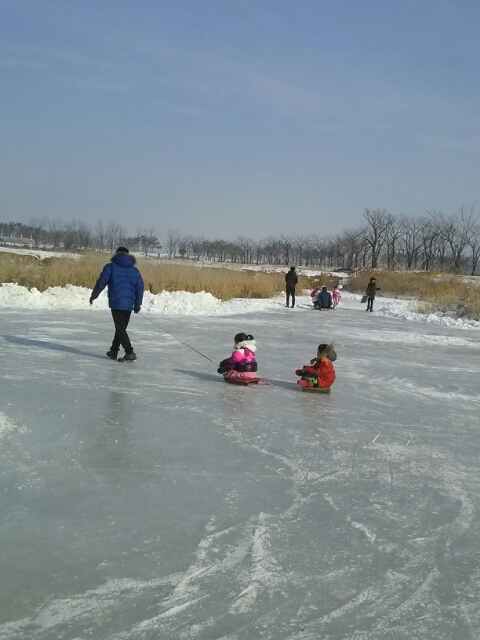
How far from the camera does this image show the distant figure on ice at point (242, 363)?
7.01m

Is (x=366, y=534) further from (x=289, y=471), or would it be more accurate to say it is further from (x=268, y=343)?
(x=268, y=343)

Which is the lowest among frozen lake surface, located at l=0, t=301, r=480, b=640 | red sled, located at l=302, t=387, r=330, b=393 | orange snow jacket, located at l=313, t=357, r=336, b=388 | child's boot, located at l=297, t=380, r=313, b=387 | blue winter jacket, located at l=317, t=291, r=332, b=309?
frozen lake surface, located at l=0, t=301, r=480, b=640

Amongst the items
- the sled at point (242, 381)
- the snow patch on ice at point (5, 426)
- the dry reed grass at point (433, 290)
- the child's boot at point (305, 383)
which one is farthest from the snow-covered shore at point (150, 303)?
the snow patch on ice at point (5, 426)

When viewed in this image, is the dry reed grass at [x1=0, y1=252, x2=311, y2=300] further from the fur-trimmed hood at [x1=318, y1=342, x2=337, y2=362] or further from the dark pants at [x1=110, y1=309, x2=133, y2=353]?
the fur-trimmed hood at [x1=318, y1=342, x2=337, y2=362]

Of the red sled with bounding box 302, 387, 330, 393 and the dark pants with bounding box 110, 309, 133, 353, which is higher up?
the dark pants with bounding box 110, 309, 133, 353

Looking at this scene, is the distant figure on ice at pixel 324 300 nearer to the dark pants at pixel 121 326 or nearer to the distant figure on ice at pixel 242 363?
the dark pants at pixel 121 326

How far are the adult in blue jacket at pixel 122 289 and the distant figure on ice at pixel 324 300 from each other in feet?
43.8

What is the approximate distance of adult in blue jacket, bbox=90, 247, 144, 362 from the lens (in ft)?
26.5

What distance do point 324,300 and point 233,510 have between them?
17.9m

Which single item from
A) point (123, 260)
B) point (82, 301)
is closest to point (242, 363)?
point (123, 260)

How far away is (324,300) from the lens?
20906mm

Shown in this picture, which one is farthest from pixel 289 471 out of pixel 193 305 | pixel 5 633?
pixel 193 305

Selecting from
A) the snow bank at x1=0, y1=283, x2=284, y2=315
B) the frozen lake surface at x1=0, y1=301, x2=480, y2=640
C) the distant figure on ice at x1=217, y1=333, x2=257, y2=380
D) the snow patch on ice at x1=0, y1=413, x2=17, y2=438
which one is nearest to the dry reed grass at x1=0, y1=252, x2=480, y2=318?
the snow bank at x1=0, y1=283, x2=284, y2=315

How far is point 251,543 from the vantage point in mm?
2930
